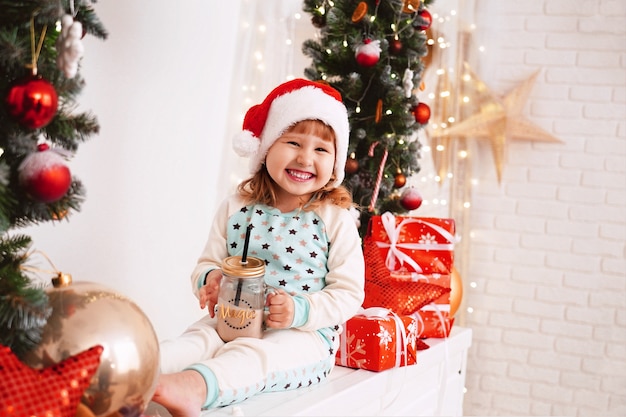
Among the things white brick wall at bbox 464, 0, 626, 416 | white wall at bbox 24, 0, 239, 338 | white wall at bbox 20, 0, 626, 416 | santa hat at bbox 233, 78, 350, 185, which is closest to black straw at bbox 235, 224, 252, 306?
santa hat at bbox 233, 78, 350, 185

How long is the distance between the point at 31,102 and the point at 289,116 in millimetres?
904

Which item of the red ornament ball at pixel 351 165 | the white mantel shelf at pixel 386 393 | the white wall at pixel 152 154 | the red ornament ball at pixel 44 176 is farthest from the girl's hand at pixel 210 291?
the red ornament ball at pixel 351 165

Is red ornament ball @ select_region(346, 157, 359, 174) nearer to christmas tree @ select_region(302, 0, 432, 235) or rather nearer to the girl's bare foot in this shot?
christmas tree @ select_region(302, 0, 432, 235)

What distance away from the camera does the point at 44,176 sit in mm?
1137

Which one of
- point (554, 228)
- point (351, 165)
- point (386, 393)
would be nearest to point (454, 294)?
point (351, 165)

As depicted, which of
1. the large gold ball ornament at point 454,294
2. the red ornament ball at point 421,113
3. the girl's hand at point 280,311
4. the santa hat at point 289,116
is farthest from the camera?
the large gold ball ornament at point 454,294

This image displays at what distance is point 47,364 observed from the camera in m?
1.17

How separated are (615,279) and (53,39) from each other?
2968 mm

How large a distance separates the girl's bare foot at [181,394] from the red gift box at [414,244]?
108 cm

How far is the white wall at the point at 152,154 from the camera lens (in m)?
2.29

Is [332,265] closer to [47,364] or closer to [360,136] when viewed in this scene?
[360,136]

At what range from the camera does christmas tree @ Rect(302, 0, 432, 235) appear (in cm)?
254

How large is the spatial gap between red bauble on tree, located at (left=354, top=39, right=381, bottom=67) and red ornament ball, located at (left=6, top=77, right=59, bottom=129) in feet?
4.84

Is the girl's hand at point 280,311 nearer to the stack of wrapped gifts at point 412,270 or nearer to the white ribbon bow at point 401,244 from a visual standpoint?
the stack of wrapped gifts at point 412,270
